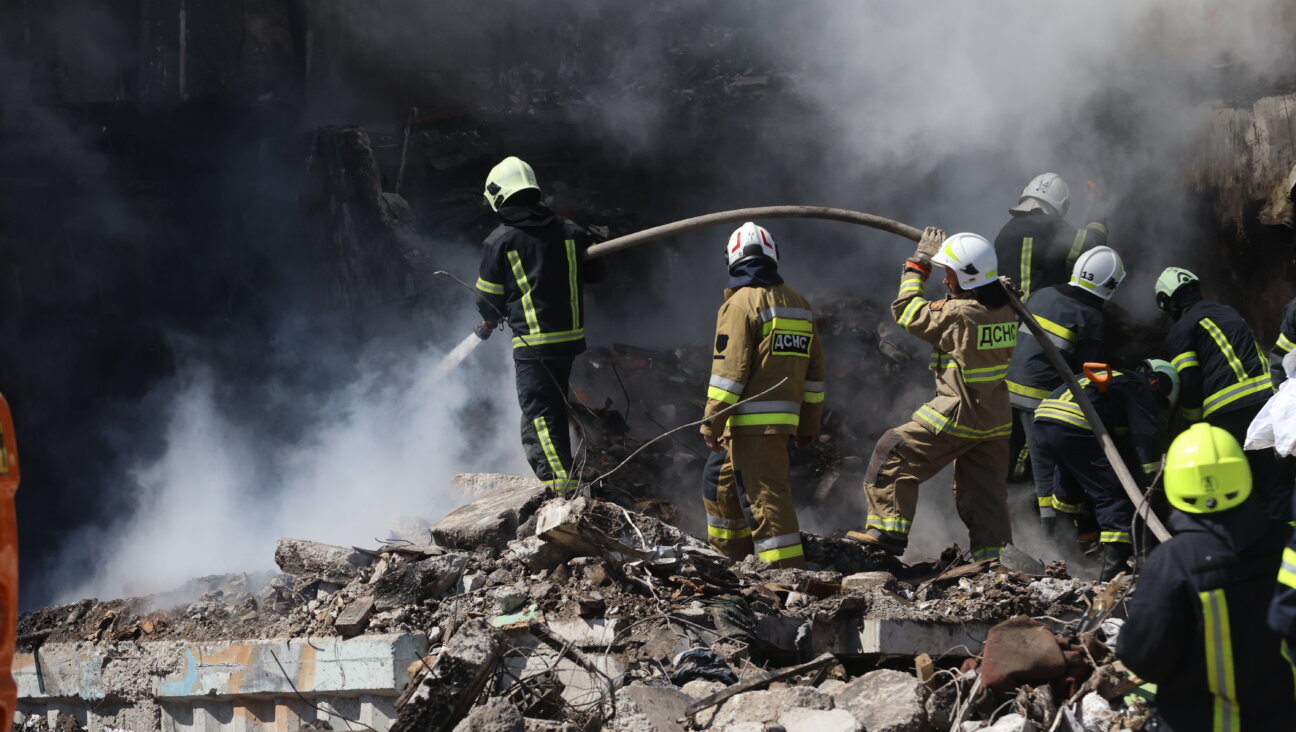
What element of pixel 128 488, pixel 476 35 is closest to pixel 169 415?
pixel 128 488

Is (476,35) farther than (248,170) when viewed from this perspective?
Yes

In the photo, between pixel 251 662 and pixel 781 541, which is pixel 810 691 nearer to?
pixel 781 541

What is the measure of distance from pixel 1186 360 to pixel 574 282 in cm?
337

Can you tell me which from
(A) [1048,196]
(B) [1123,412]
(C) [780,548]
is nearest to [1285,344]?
(B) [1123,412]

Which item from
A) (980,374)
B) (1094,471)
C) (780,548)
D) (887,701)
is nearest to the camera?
(887,701)

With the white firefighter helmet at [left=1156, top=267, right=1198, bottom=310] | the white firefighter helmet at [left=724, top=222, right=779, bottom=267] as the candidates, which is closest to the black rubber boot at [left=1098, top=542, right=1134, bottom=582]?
the white firefighter helmet at [left=1156, top=267, right=1198, bottom=310]

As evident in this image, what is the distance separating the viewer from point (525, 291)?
618 centimetres

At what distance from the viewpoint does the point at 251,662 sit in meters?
4.65

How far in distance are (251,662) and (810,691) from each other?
2239 millimetres

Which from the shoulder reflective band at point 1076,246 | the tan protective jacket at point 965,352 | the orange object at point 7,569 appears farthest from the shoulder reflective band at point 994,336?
the orange object at point 7,569

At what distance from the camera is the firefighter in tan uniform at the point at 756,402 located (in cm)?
575

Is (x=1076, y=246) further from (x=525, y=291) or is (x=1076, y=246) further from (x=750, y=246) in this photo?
(x=525, y=291)

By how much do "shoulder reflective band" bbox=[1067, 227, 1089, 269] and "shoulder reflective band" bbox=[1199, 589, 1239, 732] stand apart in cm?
465

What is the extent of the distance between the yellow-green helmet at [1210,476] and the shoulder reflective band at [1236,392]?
11.7 feet
